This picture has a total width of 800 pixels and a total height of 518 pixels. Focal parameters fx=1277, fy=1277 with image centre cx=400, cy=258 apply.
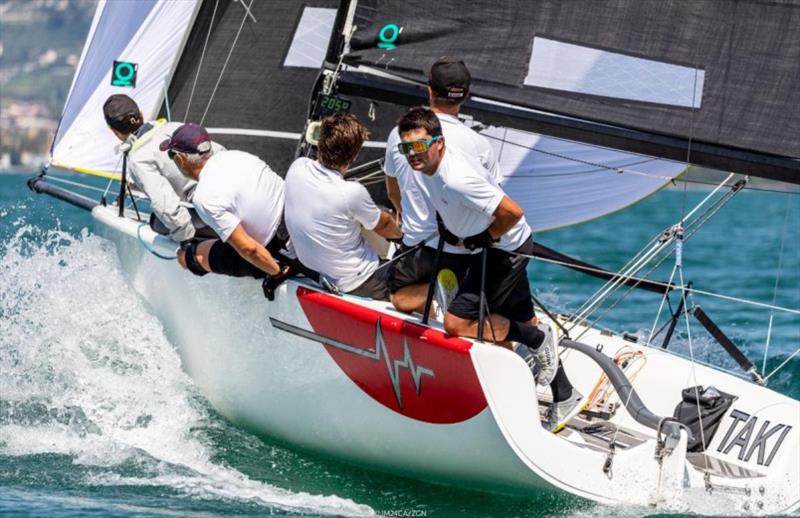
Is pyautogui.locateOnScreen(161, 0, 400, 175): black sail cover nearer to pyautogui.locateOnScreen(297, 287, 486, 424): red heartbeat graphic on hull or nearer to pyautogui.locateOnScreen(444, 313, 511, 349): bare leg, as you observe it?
pyautogui.locateOnScreen(297, 287, 486, 424): red heartbeat graphic on hull

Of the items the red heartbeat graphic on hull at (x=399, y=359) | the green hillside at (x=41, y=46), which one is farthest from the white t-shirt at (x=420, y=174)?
the green hillside at (x=41, y=46)

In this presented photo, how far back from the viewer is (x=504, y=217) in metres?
4.18

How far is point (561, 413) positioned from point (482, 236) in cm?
98

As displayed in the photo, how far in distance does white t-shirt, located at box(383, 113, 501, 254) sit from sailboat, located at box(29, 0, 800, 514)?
31 cm

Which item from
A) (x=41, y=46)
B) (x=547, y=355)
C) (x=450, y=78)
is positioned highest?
(x=41, y=46)

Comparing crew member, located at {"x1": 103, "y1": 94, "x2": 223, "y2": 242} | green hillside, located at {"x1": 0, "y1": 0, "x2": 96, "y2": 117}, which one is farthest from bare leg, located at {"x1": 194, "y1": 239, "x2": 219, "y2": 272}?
green hillside, located at {"x1": 0, "y1": 0, "x2": 96, "y2": 117}

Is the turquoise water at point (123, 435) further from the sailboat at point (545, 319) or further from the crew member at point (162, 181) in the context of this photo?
the crew member at point (162, 181)

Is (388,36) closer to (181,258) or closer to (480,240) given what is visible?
(181,258)

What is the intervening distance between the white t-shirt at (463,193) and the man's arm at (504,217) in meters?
0.02

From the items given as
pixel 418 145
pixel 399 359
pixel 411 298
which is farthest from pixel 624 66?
pixel 399 359

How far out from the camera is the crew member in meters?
5.28

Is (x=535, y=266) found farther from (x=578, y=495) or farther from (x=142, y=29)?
(x=578, y=495)

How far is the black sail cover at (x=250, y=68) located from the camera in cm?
702

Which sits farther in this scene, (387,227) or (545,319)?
(545,319)
